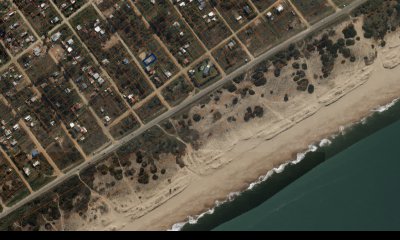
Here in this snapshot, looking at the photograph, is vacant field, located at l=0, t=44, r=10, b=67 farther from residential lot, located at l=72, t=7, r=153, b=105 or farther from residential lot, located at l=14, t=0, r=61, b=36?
residential lot, located at l=72, t=7, r=153, b=105

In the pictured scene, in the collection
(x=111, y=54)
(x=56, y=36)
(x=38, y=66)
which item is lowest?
(x=111, y=54)

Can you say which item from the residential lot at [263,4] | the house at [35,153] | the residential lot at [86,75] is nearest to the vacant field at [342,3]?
the residential lot at [263,4]

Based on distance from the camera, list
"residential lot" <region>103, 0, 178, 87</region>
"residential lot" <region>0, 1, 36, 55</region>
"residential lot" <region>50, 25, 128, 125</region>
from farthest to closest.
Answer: "residential lot" <region>0, 1, 36, 55</region>
"residential lot" <region>50, 25, 128, 125</region>
"residential lot" <region>103, 0, 178, 87</region>

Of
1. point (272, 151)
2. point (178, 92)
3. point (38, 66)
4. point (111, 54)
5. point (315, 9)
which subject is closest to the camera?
point (315, 9)

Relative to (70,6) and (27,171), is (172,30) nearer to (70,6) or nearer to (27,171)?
(70,6)

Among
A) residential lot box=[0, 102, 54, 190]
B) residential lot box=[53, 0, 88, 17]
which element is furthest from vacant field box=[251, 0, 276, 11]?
residential lot box=[0, 102, 54, 190]

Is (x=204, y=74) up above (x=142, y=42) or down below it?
below

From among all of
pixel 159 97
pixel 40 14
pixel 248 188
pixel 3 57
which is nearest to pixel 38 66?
pixel 3 57

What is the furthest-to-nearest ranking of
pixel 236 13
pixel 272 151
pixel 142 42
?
pixel 142 42 → pixel 236 13 → pixel 272 151
